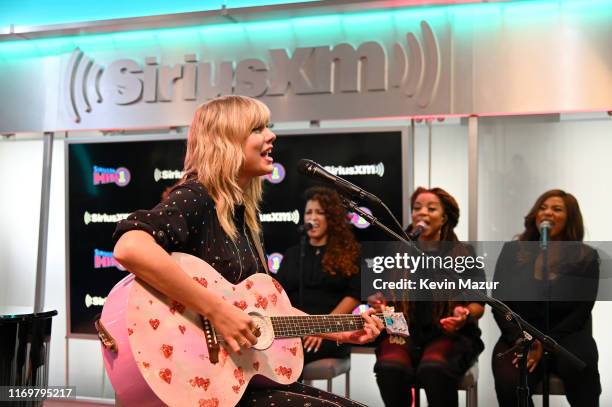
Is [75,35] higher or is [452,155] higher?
[75,35]

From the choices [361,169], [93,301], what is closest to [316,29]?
[361,169]

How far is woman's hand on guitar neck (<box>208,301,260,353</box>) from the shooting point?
2496mm

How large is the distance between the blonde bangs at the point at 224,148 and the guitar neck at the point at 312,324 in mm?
372

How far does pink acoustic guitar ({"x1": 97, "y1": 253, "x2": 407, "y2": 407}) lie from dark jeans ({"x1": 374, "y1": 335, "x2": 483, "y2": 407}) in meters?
1.90

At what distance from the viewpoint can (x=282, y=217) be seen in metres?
5.63

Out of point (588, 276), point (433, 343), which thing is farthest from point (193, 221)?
point (433, 343)

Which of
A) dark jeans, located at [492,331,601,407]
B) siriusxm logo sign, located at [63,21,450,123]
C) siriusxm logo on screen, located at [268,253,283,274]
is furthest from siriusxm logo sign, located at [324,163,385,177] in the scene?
dark jeans, located at [492,331,601,407]

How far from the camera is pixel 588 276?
12.1 feet

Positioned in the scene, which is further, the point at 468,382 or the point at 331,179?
the point at 468,382

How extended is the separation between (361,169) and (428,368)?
1635 millimetres

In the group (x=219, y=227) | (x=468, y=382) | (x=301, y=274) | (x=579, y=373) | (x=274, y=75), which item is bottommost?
(x=468, y=382)

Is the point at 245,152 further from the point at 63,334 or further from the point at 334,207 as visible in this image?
the point at 63,334

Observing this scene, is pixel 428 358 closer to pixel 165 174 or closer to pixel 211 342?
pixel 211 342

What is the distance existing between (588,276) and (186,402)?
86.1 inches
